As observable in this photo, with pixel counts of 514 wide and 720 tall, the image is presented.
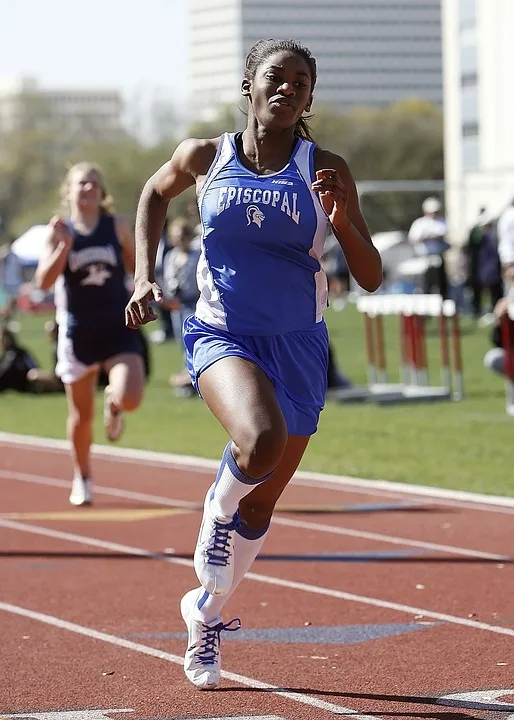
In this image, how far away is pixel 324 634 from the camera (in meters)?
5.66

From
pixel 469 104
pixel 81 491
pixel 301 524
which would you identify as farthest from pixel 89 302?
pixel 469 104

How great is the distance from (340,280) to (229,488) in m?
33.5

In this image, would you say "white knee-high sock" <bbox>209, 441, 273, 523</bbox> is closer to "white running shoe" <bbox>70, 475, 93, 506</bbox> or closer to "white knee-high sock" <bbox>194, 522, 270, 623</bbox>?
"white knee-high sock" <bbox>194, 522, 270, 623</bbox>

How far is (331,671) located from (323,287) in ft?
4.20

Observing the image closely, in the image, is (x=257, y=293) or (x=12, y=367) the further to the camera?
(x=12, y=367)

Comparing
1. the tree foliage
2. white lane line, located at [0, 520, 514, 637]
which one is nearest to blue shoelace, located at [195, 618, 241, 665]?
white lane line, located at [0, 520, 514, 637]

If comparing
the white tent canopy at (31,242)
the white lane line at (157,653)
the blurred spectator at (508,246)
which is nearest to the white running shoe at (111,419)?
the white tent canopy at (31,242)

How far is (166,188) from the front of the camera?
519cm

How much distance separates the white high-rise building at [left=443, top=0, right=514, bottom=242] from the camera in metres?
62.6

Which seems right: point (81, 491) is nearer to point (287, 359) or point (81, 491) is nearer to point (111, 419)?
point (111, 419)

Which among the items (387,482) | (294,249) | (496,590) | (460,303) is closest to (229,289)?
(294,249)

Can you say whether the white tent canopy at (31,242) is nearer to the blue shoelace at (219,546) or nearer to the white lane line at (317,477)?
the white lane line at (317,477)

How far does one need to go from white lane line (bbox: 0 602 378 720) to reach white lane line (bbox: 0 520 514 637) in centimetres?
110

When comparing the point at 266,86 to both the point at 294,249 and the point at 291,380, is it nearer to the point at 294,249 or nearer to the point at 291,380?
the point at 294,249
